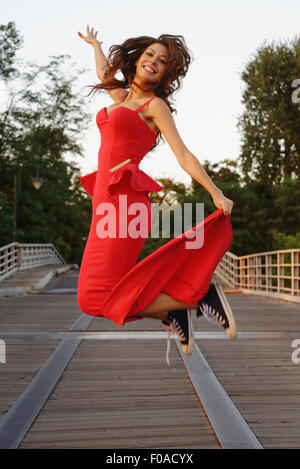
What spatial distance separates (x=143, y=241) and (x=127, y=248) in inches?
4.1

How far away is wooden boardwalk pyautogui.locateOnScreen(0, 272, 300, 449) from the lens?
9.31 ft

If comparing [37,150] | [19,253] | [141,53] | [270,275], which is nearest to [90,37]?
[141,53]

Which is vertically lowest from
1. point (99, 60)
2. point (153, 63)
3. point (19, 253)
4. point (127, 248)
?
point (19, 253)

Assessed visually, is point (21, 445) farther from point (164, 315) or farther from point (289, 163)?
point (289, 163)

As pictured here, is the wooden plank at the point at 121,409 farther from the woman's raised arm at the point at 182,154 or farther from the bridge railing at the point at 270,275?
the bridge railing at the point at 270,275

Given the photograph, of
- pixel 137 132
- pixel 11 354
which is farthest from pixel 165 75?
pixel 11 354

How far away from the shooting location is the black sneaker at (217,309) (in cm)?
235

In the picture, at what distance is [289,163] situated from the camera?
27.2 m

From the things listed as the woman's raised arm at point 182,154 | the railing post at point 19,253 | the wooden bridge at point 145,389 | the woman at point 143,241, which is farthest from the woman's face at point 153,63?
the railing post at point 19,253

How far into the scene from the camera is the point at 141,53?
260 cm

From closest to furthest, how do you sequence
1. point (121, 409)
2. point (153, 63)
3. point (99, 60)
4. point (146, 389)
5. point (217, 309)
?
point (217, 309) → point (153, 63) → point (99, 60) → point (121, 409) → point (146, 389)

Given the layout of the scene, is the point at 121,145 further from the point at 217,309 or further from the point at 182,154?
the point at 217,309

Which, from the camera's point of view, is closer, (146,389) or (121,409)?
(121,409)

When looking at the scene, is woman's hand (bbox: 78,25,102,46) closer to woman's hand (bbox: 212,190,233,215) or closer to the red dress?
the red dress
